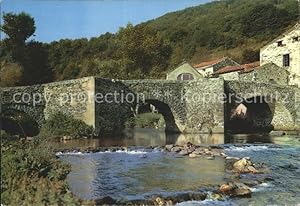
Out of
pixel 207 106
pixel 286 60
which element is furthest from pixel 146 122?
pixel 286 60

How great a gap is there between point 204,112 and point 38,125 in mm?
9940

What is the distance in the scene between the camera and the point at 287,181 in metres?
10.7

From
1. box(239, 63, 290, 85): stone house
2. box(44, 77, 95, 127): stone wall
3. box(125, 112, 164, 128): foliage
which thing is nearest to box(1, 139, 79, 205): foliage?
box(44, 77, 95, 127): stone wall

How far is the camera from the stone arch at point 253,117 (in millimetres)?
29297

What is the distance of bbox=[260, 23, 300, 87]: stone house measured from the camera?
31798 mm

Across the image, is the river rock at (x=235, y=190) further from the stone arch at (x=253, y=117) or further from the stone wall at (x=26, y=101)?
the stone arch at (x=253, y=117)

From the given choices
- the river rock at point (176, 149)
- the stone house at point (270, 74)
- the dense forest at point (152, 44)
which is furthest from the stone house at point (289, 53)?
the river rock at point (176, 149)

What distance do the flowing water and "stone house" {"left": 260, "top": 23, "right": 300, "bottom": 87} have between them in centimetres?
1543

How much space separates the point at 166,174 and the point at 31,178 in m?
5.51

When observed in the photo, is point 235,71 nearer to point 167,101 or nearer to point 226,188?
point 167,101

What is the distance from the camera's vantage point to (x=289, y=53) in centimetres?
3244

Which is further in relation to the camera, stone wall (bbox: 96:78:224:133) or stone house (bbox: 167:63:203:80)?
stone house (bbox: 167:63:203:80)

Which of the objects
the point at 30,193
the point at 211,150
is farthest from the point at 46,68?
the point at 30,193

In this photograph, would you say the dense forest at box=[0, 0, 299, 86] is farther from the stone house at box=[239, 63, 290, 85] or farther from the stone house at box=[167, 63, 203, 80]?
the stone house at box=[239, 63, 290, 85]
